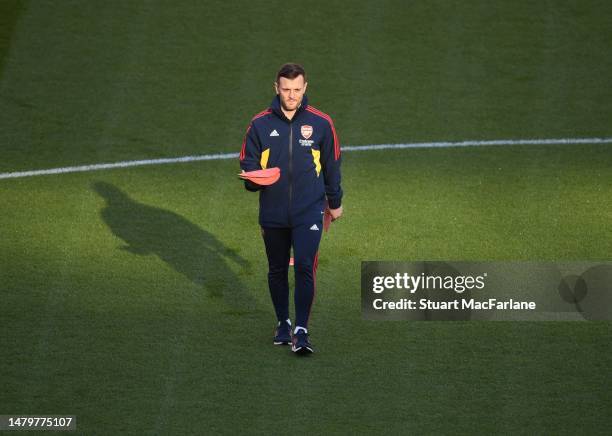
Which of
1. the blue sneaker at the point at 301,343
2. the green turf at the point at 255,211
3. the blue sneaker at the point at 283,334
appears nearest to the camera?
the green turf at the point at 255,211

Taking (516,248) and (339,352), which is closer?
(339,352)

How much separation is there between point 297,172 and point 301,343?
1.14 metres

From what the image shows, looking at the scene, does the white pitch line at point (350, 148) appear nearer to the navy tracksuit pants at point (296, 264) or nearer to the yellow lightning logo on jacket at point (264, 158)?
the navy tracksuit pants at point (296, 264)

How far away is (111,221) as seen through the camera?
10680mm

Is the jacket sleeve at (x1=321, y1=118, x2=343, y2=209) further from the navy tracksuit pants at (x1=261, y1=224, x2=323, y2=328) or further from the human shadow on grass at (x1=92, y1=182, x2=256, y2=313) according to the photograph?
the human shadow on grass at (x1=92, y1=182, x2=256, y2=313)

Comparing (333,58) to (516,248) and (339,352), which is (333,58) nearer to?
(516,248)

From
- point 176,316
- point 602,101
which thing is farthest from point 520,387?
point 602,101

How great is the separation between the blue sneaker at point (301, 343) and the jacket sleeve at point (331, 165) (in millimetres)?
871

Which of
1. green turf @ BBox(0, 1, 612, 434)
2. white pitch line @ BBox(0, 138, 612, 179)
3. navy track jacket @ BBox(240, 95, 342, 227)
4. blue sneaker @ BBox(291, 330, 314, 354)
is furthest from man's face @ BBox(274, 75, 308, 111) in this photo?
white pitch line @ BBox(0, 138, 612, 179)

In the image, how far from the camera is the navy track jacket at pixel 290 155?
8.34m

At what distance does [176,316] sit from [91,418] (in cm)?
162

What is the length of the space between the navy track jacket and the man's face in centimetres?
11

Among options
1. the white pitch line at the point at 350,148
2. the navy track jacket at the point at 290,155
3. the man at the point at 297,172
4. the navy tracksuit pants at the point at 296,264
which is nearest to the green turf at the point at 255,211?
the white pitch line at the point at 350,148

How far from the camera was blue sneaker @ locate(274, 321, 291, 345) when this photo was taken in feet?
28.8
